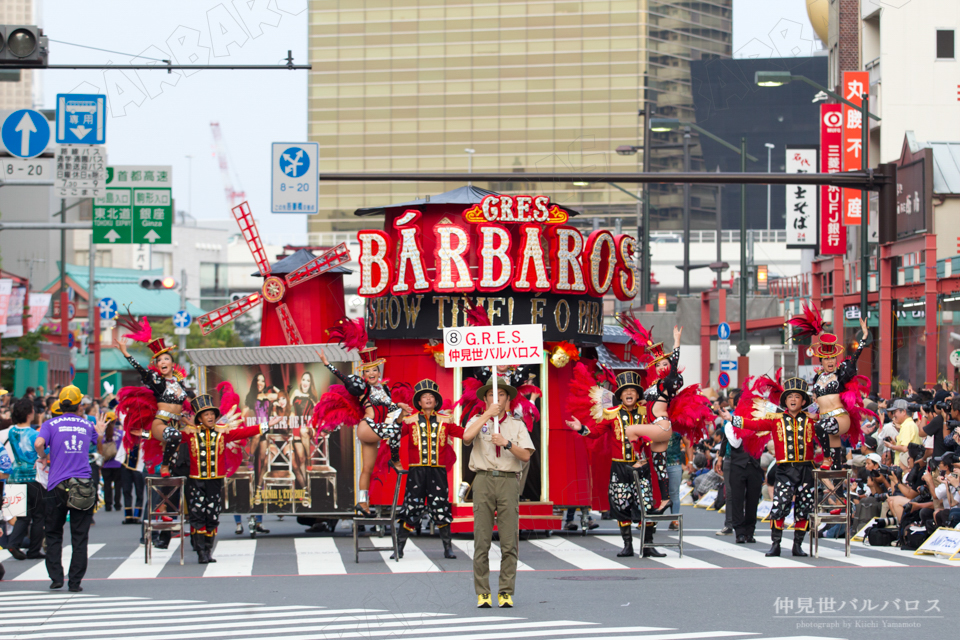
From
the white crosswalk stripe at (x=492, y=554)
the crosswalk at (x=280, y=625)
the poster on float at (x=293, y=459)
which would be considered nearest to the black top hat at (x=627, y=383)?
the white crosswalk stripe at (x=492, y=554)

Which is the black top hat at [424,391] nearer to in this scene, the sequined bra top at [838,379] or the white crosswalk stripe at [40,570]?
the white crosswalk stripe at [40,570]

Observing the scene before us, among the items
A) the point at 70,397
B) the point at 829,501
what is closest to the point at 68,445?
the point at 70,397

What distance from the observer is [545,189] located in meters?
52.2

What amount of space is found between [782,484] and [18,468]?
8.53 meters

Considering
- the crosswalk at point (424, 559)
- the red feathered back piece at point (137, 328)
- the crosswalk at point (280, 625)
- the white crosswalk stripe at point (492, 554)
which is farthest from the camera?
the red feathered back piece at point (137, 328)

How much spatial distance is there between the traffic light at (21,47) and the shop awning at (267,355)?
575 cm

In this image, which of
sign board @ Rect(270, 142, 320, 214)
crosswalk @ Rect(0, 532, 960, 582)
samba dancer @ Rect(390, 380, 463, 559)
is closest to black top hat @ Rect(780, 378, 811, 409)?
crosswalk @ Rect(0, 532, 960, 582)

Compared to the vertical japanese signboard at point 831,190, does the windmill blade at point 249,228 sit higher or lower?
lower

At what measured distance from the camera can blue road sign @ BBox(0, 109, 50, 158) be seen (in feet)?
69.1

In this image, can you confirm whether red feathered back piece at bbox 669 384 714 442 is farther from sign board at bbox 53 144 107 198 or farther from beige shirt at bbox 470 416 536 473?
sign board at bbox 53 144 107 198

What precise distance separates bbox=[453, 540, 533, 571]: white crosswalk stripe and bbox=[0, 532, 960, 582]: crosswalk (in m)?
0.01

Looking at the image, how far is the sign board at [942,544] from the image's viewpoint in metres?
14.2

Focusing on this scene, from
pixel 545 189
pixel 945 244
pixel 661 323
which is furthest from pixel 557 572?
pixel 545 189

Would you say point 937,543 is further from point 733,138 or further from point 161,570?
point 733,138
